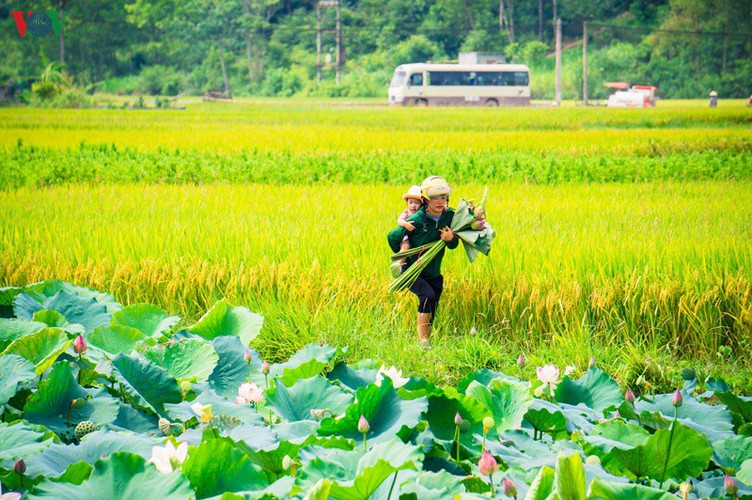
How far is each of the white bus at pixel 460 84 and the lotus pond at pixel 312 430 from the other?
30.3 meters

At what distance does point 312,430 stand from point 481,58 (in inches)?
1387

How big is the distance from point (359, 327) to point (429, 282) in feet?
1.34

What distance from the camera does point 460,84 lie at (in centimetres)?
3238

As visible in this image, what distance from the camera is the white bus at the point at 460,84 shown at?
3184 cm

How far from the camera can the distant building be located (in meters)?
33.4

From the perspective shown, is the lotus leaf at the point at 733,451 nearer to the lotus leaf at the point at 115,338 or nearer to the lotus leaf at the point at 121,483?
the lotus leaf at the point at 121,483

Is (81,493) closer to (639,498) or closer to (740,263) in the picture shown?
(639,498)

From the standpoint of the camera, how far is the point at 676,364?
3463 millimetres

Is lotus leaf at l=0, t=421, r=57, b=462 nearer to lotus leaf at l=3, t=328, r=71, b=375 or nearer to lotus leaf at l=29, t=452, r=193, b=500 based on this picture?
lotus leaf at l=29, t=452, r=193, b=500

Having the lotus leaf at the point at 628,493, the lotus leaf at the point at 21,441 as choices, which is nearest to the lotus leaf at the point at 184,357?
the lotus leaf at the point at 21,441

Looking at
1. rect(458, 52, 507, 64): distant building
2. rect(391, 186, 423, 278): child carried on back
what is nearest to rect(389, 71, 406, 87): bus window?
rect(458, 52, 507, 64): distant building

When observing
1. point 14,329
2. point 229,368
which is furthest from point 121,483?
point 14,329

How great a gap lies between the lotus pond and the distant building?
32.2 m

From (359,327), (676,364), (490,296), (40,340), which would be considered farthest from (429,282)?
(40,340)
